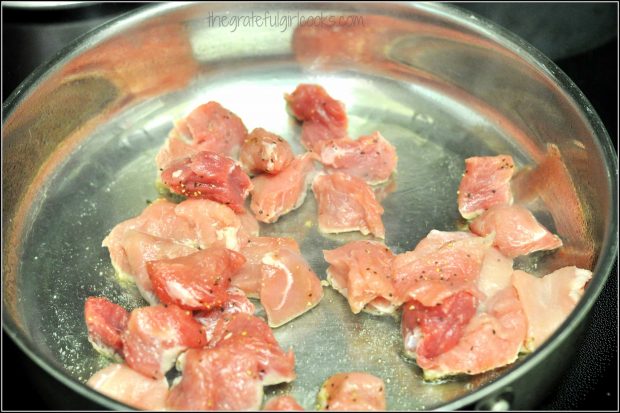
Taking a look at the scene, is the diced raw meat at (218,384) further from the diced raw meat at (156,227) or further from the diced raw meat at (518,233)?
the diced raw meat at (518,233)

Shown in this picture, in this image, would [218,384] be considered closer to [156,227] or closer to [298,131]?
[156,227]

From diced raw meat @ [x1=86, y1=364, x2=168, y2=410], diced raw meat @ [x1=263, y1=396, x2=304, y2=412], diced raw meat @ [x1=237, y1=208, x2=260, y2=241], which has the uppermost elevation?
diced raw meat @ [x1=237, y1=208, x2=260, y2=241]

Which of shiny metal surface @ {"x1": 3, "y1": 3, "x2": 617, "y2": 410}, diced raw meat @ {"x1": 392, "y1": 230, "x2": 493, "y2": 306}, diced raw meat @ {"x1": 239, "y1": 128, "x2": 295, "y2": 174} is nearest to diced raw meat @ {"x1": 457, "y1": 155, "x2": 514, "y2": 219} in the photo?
shiny metal surface @ {"x1": 3, "y1": 3, "x2": 617, "y2": 410}

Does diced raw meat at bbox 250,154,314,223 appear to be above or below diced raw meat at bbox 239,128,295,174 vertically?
below

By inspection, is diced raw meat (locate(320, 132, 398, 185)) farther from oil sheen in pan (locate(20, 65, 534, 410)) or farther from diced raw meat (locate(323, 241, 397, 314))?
diced raw meat (locate(323, 241, 397, 314))

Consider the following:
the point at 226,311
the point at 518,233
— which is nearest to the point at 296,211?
the point at 226,311

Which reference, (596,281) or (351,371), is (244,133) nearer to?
(351,371)
